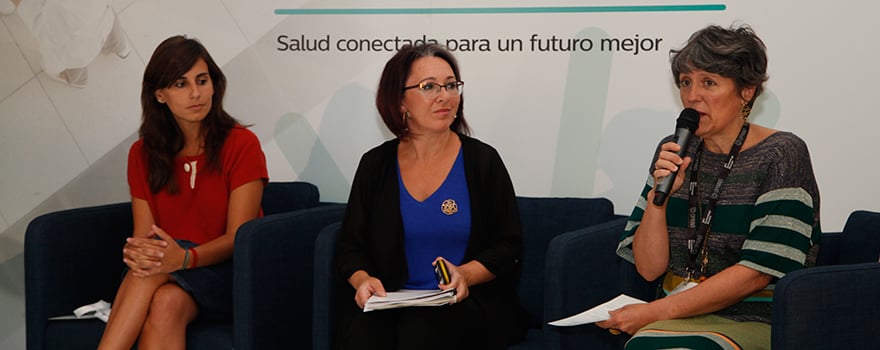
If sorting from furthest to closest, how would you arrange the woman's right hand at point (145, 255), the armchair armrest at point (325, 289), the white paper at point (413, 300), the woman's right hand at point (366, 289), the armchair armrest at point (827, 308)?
the woman's right hand at point (145, 255), the armchair armrest at point (325, 289), the woman's right hand at point (366, 289), the white paper at point (413, 300), the armchair armrest at point (827, 308)

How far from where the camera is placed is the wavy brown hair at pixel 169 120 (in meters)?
3.79

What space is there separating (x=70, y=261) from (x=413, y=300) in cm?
156

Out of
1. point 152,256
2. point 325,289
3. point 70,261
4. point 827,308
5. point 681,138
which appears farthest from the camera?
point 70,261

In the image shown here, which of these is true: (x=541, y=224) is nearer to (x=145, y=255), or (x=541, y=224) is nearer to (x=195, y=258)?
(x=195, y=258)

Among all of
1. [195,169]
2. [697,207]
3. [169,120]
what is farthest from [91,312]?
[697,207]

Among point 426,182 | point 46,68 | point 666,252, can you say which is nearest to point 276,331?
point 426,182

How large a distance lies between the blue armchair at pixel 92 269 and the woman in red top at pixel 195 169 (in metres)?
0.17

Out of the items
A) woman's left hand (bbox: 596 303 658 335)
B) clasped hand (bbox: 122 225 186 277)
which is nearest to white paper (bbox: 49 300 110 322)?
clasped hand (bbox: 122 225 186 277)

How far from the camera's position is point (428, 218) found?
3.29 meters

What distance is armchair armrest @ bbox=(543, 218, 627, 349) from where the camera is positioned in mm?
3115

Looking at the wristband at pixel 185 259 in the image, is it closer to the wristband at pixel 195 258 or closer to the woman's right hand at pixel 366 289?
the wristband at pixel 195 258

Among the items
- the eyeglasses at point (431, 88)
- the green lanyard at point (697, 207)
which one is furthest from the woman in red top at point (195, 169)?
the green lanyard at point (697, 207)

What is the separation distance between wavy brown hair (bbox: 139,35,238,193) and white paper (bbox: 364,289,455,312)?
1081mm

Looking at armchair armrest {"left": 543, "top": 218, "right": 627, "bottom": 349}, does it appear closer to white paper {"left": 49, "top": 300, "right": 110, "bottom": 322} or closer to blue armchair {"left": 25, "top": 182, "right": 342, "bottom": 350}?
blue armchair {"left": 25, "top": 182, "right": 342, "bottom": 350}
